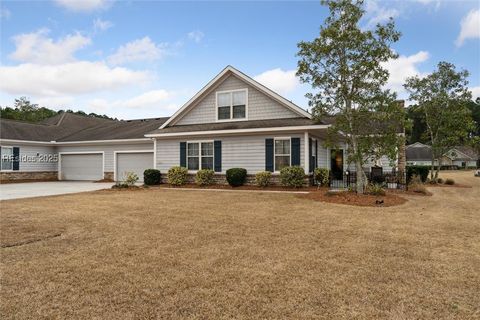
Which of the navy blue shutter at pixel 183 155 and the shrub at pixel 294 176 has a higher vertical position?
the navy blue shutter at pixel 183 155

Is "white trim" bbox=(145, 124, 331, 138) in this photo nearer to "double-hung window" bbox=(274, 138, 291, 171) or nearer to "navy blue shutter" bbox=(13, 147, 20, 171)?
"double-hung window" bbox=(274, 138, 291, 171)

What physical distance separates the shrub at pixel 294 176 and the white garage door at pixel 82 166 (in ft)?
49.8

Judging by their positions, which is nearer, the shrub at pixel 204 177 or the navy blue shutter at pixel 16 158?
the shrub at pixel 204 177

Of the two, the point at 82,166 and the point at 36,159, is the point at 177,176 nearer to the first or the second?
the point at 82,166

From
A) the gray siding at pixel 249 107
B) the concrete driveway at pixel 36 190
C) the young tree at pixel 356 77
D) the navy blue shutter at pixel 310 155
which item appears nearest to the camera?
the young tree at pixel 356 77

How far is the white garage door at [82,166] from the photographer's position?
24.6 metres

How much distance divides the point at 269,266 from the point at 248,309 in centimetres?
140

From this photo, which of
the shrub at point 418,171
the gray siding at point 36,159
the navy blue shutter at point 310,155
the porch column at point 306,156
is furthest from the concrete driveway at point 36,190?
the shrub at point 418,171

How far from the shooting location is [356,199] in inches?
471

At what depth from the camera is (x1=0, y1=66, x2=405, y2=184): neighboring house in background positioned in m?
17.1

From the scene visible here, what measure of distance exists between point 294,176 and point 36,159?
20338 mm

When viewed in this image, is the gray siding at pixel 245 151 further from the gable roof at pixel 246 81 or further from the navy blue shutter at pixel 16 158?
the navy blue shutter at pixel 16 158

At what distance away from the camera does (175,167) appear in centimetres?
1898

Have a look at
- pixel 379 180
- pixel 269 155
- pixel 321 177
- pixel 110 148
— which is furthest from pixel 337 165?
pixel 110 148
